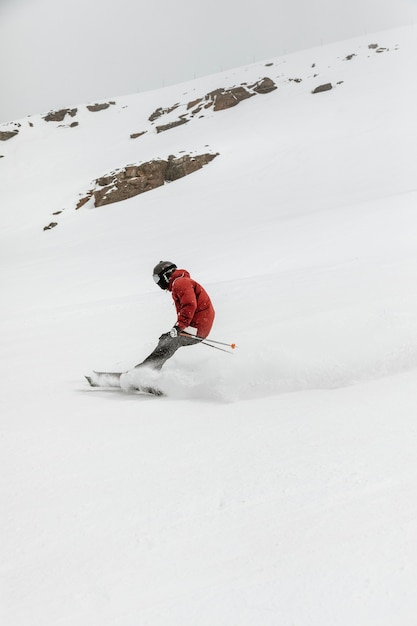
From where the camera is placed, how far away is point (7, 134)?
170ft

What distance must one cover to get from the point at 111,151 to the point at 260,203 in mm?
26597

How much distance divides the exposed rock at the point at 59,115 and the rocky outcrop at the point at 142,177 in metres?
28.6

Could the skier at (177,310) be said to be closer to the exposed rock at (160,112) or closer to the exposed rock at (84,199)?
the exposed rock at (84,199)

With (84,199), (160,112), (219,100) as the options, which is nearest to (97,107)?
(160,112)

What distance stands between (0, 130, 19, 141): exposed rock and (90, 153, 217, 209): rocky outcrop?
82.0ft

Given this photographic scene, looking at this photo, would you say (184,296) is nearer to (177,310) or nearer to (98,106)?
(177,310)

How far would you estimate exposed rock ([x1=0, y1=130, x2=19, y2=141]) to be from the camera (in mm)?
51312

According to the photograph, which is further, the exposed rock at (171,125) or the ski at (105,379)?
the exposed rock at (171,125)

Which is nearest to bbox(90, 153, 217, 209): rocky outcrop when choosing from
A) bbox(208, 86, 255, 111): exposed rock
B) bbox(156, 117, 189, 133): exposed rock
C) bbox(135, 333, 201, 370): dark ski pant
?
bbox(156, 117, 189, 133): exposed rock

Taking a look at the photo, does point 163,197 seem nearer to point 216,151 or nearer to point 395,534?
point 216,151

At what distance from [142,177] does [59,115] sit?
32.0 metres

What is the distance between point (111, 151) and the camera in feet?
141

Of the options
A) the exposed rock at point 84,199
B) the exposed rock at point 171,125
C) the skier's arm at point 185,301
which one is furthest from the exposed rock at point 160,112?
the skier's arm at point 185,301

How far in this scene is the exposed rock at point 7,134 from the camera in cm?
5131
